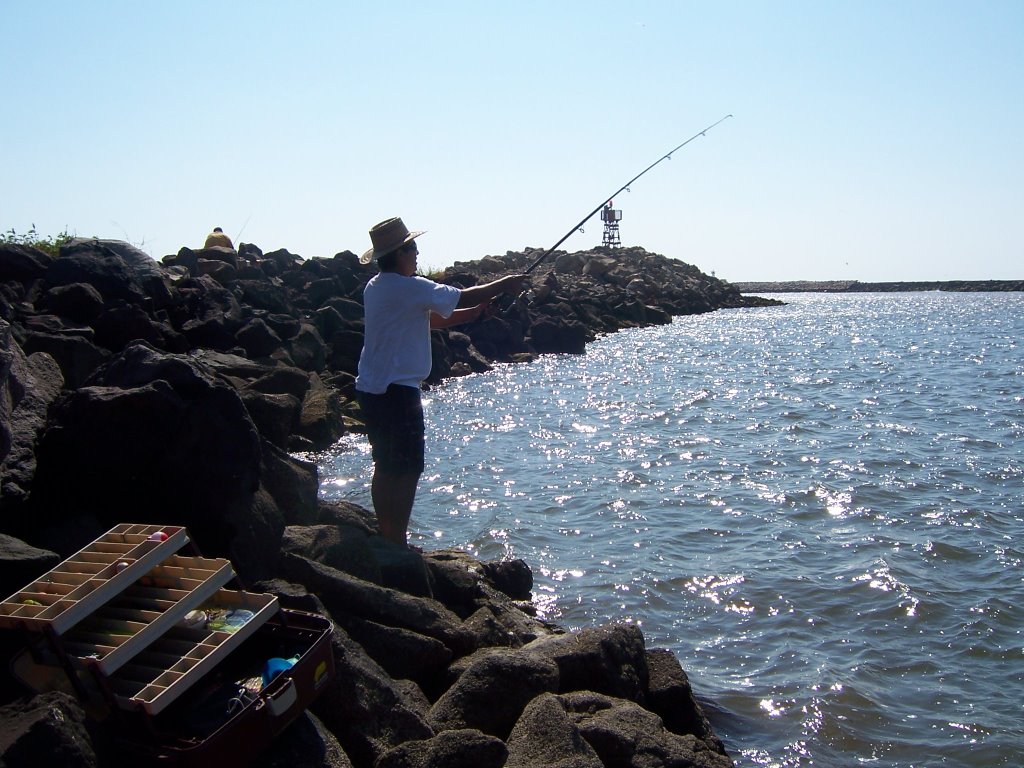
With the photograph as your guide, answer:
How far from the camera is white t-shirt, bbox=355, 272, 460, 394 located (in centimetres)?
510

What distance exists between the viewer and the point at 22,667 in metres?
2.81

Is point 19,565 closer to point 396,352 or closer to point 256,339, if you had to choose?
point 396,352

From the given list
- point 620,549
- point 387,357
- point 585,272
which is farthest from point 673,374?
point 585,272

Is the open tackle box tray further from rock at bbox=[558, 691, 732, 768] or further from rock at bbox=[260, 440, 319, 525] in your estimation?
rock at bbox=[260, 440, 319, 525]

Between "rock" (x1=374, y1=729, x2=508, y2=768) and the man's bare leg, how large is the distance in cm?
210

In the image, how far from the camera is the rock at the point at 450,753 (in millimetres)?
3174

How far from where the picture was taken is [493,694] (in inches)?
150

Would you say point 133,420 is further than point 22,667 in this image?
Yes

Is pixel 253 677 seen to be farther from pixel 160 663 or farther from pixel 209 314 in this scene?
pixel 209 314

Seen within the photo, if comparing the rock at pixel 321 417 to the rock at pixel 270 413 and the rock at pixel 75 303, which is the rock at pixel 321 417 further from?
the rock at pixel 75 303

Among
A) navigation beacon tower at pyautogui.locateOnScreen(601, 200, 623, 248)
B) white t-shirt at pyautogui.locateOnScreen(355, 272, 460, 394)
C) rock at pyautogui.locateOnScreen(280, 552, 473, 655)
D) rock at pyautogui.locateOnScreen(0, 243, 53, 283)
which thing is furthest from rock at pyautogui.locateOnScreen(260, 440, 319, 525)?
navigation beacon tower at pyautogui.locateOnScreen(601, 200, 623, 248)

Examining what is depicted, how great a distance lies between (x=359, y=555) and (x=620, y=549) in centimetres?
353

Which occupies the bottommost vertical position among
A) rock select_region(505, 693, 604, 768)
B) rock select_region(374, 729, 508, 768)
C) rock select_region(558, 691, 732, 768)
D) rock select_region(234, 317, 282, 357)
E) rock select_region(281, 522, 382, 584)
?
rock select_region(558, 691, 732, 768)

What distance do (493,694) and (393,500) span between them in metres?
1.73
